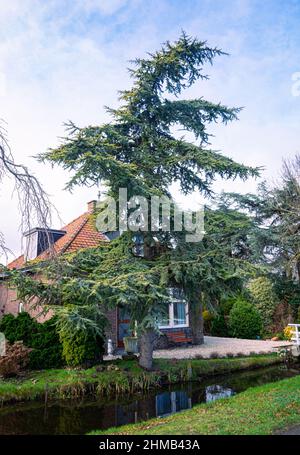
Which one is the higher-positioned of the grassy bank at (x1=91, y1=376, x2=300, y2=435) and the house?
the house

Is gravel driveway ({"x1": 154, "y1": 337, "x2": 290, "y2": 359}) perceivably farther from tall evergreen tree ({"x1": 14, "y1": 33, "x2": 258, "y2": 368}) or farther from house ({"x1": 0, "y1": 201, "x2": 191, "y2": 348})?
tall evergreen tree ({"x1": 14, "y1": 33, "x2": 258, "y2": 368})

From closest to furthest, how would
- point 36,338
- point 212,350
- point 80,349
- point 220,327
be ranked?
point 80,349, point 36,338, point 212,350, point 220,327

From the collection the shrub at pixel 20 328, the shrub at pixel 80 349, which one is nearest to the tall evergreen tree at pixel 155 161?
the shrub at pixel 80 349

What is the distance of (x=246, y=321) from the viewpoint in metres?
20.6

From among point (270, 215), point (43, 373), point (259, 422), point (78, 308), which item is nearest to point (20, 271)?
point (78, 308)

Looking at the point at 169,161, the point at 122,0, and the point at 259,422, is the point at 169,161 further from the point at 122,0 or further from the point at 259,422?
the point at 259,422

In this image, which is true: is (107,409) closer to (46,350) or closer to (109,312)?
(46,350)

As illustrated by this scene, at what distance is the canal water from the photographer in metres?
7.43

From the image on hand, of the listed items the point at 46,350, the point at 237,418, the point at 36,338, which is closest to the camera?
the point at 237,418

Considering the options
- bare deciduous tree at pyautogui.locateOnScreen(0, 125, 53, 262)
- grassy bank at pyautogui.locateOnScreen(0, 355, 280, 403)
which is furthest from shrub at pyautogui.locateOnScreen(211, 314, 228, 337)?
bare deciduous tree at pyautogui.locateOnScreen(0, 125, 53, 262)

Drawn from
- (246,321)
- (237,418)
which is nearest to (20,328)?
(237,418)

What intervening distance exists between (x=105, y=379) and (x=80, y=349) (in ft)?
4.13

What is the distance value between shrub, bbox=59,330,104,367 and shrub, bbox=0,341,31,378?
3.87 ft

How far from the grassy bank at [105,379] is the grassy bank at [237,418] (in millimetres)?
3208
